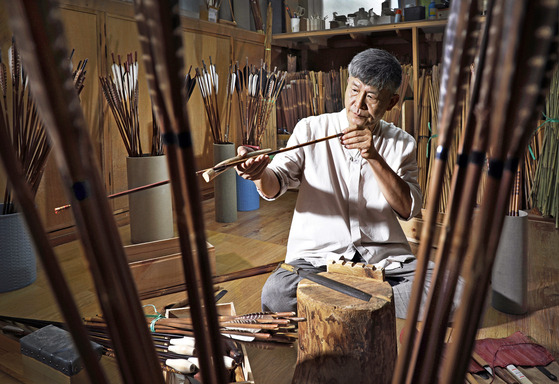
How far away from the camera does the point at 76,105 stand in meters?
0.26

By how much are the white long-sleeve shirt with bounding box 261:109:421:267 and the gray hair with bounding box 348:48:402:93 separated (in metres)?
0.27

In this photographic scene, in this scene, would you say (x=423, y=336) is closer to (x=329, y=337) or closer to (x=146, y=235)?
(x=329, y=337)

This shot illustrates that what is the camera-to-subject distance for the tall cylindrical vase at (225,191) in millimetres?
3494

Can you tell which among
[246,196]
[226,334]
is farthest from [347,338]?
[246,196]

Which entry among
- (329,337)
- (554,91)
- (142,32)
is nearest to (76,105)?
(142,32)

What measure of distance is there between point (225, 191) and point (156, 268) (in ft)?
4.23

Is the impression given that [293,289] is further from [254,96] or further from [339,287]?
[254,96]

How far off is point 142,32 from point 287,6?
479 cm

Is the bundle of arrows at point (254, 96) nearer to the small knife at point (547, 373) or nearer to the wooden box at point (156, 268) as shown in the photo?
the wooden box at point (156, 268)

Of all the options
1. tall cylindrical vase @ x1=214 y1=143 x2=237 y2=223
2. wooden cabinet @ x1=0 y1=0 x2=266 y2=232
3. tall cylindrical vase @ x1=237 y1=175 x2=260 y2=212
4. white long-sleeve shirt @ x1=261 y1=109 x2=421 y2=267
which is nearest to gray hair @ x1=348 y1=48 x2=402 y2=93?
white long-sleeve shirt @ x1=261 y1=109 x2=421 y2=267

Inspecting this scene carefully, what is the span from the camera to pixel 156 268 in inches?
90.0

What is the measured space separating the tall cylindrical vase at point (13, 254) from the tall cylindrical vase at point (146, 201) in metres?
0.63

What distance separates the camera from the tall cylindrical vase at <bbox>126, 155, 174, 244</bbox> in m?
2.76

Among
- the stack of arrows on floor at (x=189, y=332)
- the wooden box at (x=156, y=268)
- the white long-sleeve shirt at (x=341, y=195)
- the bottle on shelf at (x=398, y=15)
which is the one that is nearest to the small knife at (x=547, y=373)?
the white long-sleeve shirt at (x=341, y=195)
